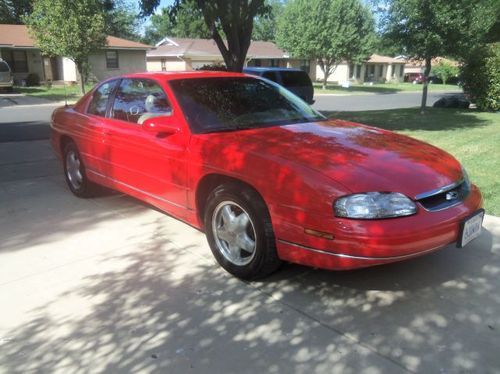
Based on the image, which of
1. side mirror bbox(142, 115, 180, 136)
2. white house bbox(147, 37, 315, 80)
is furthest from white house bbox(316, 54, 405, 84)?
side mirror bbox(142, 115, 180, 136)

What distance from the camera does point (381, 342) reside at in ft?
9.39

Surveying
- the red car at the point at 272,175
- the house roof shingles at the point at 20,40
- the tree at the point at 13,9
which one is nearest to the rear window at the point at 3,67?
the house roof shingles at the point at 20,40

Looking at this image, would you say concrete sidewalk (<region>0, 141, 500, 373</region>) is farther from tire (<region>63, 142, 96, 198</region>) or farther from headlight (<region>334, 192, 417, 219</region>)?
tire (<region>63, 142, 96, 198</region>)

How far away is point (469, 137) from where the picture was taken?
33.6 feet

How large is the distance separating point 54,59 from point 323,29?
21336 mm

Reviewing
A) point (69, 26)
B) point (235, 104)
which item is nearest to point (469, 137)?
point (235, 104)

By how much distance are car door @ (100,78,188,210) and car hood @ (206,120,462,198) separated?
58 cm

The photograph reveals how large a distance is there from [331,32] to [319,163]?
3878 centimetres

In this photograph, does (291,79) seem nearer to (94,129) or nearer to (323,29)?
(94,129)

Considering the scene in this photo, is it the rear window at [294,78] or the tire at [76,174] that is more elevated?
the rear window at [294,78]

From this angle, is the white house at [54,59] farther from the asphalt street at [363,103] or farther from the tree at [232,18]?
the tree at [232,18]

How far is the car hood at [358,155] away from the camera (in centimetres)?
312

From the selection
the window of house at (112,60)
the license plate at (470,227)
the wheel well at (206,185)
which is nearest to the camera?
the license plate at (470,227)

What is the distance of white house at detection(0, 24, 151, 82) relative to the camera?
109 feet
